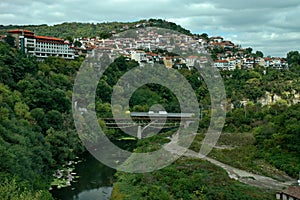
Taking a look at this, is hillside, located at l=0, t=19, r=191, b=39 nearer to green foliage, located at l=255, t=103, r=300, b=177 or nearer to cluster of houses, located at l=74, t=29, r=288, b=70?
cluster of houses, located at l=74, t=29, r=288, b=70

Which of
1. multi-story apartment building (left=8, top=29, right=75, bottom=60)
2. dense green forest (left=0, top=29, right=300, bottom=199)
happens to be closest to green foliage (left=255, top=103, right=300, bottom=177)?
dense green forest (left=0, top=29, right=300, bottom=199)

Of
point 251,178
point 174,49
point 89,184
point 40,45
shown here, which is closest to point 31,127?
point 89,184

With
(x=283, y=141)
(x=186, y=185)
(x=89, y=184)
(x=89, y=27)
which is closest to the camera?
(x=186, y=185)

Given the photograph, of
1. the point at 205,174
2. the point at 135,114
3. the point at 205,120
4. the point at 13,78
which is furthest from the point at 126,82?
the point at 205,174

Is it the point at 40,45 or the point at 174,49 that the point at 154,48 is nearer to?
the point at 174,49

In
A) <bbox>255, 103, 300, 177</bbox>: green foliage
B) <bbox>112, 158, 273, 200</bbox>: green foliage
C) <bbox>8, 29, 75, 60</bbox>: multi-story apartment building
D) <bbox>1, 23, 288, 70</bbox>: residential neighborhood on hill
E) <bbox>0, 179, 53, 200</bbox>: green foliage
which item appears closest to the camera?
<bbox>0, 179, 53, 200</bbox>: green foliage

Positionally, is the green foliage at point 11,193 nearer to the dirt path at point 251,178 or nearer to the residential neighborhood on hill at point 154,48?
the dirt path at point 251,178
